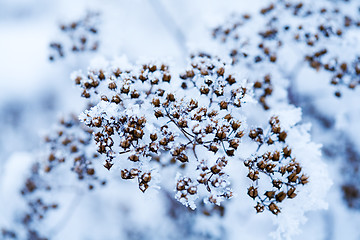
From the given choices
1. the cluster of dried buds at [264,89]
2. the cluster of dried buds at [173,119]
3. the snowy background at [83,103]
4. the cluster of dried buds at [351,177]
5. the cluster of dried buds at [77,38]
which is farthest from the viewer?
the cluster of dried buds at [351,177]

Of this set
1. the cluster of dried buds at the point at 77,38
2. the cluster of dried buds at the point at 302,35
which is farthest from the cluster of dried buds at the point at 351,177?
the cluster of dried buds at the point at 77,38

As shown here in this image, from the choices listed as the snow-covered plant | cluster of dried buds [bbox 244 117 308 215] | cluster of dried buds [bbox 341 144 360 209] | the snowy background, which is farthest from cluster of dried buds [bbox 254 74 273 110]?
cluster of dried buds [bbox 341 144 360 209]

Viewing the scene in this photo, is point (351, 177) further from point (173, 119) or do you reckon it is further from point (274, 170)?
point (173, 119)

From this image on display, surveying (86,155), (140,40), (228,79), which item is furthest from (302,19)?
(140,40)

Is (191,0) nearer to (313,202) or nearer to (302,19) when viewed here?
(302,19)

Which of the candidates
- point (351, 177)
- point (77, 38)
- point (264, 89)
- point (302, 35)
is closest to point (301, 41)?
point (302, 35)

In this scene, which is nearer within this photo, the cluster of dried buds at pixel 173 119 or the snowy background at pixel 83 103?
the cluster of dried buds at pixel 173 119

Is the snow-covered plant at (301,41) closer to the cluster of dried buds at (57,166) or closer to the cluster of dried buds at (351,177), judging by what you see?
the cluster of dried buds at (351,177)

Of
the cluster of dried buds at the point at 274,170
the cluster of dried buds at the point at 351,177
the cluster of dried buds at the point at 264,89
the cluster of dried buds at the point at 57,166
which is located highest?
the cluster of dried buds at the point at 351,177
